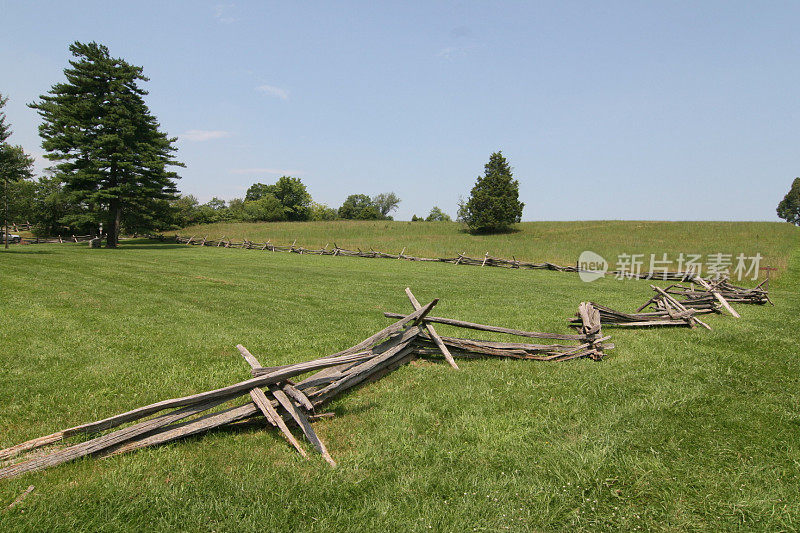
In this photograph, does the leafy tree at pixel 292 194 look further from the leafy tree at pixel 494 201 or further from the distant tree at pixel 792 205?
the distant tree at pixel 792 205

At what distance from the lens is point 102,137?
1239 inches

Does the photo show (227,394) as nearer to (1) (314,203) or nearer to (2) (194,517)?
(2) (194,517)

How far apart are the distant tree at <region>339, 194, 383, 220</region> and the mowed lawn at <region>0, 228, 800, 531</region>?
8501cm

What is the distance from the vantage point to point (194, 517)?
2.89m

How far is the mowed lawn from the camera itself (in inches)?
118

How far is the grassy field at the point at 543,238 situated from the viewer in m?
32.3

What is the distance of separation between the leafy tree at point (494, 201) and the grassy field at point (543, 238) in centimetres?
239

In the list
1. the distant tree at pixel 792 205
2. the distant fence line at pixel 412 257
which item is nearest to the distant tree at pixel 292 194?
the distant fence line at pixel 412 257

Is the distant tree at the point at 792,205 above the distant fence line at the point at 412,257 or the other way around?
above

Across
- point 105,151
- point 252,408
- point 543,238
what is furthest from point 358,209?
point 252,408

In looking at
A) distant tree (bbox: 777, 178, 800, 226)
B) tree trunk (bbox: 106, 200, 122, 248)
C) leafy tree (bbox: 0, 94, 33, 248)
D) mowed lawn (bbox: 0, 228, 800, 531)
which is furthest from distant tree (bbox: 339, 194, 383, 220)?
distant tree (bbox: 777, 178, 800, 226)

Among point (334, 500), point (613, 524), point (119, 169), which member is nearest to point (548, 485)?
point (613, 524)

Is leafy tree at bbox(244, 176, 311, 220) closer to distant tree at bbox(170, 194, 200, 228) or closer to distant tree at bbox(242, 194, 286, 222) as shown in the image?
distant tree at bbox(242, 194, 286, 222)

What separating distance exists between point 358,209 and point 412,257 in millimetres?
88205
